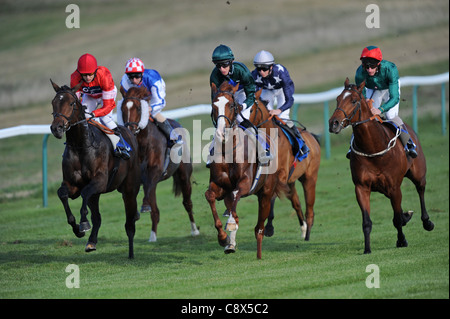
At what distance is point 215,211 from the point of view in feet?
33.3

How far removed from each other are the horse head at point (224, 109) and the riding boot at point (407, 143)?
2173 mm

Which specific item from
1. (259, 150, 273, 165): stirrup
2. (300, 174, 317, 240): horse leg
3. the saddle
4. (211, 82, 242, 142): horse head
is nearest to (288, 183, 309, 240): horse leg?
(300, 174, 317, 240): horse leg

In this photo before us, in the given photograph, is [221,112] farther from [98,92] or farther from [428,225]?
[428,225]

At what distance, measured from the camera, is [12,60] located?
33000 millimetres

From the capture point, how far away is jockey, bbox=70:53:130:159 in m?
10.6

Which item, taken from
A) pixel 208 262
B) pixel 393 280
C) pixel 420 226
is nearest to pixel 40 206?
pixel 208 262

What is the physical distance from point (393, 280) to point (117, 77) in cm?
2187

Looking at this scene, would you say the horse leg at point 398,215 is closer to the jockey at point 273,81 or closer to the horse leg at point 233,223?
the jockey at point 273,81

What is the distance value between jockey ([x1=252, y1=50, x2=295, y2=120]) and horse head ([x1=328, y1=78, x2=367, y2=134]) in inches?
40.4

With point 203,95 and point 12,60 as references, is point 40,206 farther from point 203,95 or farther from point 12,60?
point 12,60

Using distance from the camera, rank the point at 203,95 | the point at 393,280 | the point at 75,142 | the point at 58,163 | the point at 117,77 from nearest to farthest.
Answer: the point at 393,280, the point at 75,142, the point at 58,163, the point at 203,95, the point at 117,77

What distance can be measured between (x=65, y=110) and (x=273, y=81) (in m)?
3.06

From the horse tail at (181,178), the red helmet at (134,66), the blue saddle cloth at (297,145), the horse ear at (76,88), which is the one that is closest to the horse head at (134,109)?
the red helmet at (134,66)

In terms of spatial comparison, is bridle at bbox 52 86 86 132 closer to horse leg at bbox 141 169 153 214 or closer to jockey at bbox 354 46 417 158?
horse leg at bbox 141 169 153 214
